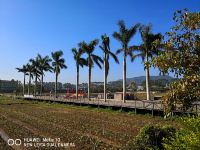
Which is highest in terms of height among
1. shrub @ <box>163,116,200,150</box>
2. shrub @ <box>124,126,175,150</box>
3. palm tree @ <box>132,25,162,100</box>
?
palm tree @ <box>132,25,162,100</box>

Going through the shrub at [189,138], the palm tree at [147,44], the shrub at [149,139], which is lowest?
the shrub at [149,139]

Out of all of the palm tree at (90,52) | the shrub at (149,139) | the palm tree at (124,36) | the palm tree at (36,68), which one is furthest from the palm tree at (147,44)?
the palm tree at (36,68)

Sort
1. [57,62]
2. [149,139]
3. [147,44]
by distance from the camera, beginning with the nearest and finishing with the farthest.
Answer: [149,139], [147,44], [57,62]

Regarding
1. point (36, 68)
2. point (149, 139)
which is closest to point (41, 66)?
point (36, 68)

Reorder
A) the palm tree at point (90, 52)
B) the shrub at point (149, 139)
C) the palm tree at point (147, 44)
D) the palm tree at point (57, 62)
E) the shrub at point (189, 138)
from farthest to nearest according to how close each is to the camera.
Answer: the palm tree at point (57, 62) < the palm tree at point (90, 52) < the palm tree at point (147, 44) < the shrub at point (149, 139) < the shrub at point (189, 138)

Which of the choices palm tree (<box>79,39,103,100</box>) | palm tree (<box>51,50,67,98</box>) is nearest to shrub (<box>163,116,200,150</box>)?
palm tree (<box>79,39,103,100</box>)

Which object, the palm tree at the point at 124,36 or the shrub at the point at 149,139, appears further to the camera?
the palm tree at the point at 124,36

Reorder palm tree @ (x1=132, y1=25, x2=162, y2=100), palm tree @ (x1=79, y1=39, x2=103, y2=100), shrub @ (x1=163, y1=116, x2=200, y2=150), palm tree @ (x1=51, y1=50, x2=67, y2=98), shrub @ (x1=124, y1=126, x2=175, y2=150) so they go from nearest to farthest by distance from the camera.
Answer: shrub @ (x1=163, y1=116, x2=200, y2=150) → shrub @ (x1=124, y1=126, x2=175, y2=150) → palm tree @ (x1=132, y1=25, x2=162, y2=100) → palm tree @ (x1=79, y1=39, x2=103, y2=100) → palm tree @ (x1=51, y1=50, x2=67, y2=98)

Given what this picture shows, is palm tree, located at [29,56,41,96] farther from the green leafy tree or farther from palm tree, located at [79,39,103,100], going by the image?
the green leafy tree

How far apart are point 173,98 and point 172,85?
1.19 feet

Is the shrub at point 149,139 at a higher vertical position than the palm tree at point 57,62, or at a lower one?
lower

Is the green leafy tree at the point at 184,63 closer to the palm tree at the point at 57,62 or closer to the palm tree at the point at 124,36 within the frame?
the palm tree at the point at 124,36

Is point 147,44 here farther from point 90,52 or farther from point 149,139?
point 149,139

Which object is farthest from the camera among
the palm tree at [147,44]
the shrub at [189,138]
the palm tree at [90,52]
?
the palm tree at [90,52]
